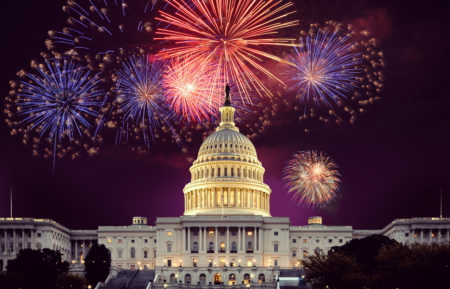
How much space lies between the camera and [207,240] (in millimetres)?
187250

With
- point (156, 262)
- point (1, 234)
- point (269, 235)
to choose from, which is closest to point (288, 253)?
point (269, 235)

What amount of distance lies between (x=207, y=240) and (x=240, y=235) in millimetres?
7979

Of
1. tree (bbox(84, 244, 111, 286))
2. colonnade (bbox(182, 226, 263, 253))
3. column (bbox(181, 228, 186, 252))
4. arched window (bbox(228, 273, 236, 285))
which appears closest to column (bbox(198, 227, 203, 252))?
colonnade (bbox(182, 226, 263, 253))

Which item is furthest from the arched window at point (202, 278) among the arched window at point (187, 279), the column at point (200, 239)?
the column at point (200, 239)

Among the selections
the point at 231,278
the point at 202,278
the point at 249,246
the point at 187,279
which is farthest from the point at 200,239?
the point at 231,278

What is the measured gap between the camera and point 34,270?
428 ft

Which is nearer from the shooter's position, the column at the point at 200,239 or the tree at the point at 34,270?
the tree at the point at 34,270

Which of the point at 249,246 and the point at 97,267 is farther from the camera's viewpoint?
the point at 249,246

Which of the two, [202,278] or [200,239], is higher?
[200,239]

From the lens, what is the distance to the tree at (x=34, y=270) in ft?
418

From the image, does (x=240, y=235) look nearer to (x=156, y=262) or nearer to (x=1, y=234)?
(x=156, y=262)

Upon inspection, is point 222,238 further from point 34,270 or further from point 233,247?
point 34,270

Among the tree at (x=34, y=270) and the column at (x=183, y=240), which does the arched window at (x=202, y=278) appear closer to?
the column at (x=183, y=240)

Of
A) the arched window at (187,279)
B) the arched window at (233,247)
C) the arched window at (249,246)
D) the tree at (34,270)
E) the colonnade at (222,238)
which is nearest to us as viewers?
the tree at (34,270)
